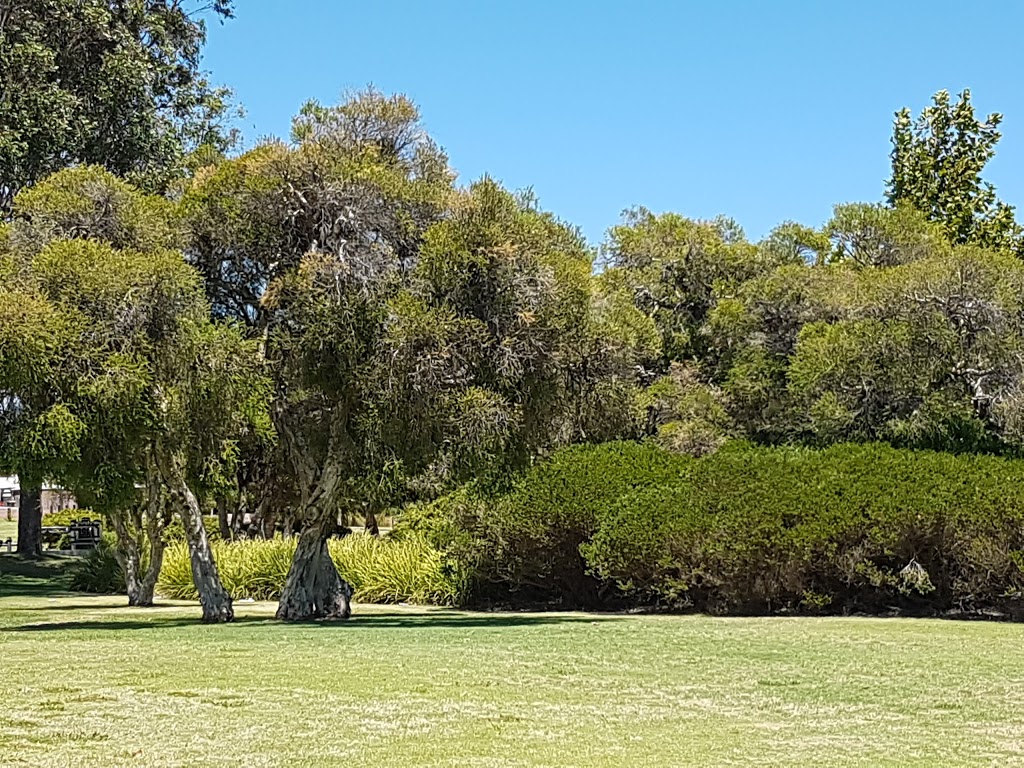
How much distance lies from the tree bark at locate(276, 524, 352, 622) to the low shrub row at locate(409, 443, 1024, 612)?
8.43 ft

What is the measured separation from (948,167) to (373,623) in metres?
A: 26.3

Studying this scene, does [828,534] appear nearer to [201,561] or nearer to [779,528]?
[779,528]

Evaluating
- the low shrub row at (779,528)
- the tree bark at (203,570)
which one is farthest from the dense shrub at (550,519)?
the tree bark at (203,570)

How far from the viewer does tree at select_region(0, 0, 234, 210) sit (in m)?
27.3

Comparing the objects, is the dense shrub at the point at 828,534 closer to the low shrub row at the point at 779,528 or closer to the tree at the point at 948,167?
the low shrub row at the point at 779,528

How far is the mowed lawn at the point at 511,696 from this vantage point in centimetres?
733

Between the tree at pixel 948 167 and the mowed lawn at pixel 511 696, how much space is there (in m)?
22.5

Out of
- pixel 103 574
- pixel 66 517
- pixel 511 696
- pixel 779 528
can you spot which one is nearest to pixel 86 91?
pixel 103 574

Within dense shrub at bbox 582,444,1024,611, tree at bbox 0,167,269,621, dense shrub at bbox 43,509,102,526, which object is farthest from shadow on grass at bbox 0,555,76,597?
dense shrub at bbox 43,509,102,526

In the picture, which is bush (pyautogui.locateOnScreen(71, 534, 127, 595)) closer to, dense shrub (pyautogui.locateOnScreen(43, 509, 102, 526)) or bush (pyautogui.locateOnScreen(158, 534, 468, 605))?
bush (pyautogui.locateOnScreen(158, 534, 468, 605))

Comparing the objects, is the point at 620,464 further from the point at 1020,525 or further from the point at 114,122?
the point at 114,122

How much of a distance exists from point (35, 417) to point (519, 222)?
636 centimetres

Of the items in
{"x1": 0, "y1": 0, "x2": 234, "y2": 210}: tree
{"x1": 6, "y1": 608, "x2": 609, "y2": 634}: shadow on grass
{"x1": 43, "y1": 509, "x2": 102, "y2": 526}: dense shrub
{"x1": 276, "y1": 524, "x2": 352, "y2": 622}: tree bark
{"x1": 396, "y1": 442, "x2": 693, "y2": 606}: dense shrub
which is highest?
{"x1": 0, "y1": 0, "x2": 234, "y2": 210}: tree

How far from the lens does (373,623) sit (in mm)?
17641
